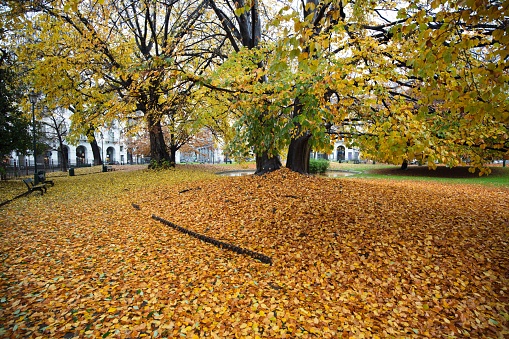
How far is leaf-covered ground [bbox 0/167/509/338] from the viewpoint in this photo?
312cm

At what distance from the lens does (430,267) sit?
4.16m

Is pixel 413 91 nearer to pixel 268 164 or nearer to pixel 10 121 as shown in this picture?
pixel 268 164

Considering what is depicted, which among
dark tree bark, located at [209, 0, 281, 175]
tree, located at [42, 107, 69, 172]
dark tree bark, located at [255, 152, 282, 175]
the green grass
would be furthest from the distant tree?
the green grass

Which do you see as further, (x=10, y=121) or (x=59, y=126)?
(x=59, y=126)

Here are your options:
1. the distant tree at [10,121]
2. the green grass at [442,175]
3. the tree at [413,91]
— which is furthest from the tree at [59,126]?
the green grass at [442,175]

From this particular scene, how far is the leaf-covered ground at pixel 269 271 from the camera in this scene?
312 centimetres

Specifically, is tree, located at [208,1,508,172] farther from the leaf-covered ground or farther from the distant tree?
the distant tree

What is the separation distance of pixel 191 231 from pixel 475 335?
15.9 feet

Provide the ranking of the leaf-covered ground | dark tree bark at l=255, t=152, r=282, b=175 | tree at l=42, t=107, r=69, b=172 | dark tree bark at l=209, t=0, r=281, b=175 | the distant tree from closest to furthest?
the leaf-covered ground → dark tree bark at l=209, t=0, r=281, b=175 → dark tree bark at l=255, t=152, r=282, b=175 → the distant tree → tree at l=42, t=107, r=69, b=172

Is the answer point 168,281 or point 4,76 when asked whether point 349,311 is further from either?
point 4,76

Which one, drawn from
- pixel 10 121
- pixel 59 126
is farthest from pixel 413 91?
pixel 59 126

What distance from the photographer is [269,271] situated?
433 cm

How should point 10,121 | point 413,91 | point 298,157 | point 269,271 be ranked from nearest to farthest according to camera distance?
1. point 269,271
2. point 413,91
3. point 298,157
4. point 10,121

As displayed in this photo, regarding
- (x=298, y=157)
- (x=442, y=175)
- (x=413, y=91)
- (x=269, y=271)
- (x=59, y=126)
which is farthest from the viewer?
(x=59, y=126)
